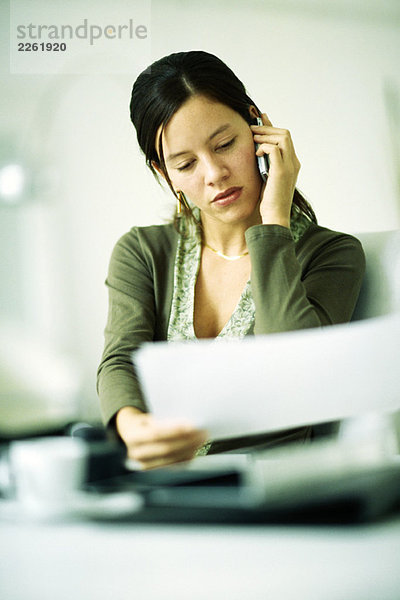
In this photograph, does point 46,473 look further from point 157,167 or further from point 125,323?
point 157,167

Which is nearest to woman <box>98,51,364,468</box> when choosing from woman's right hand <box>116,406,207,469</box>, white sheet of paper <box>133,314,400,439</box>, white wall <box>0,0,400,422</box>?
white wall <box>0,0,400,422</box>

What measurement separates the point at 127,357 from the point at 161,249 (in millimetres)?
213

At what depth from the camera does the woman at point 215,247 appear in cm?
73

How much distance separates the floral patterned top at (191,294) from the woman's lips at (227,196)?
0.38 feet

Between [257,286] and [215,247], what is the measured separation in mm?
269

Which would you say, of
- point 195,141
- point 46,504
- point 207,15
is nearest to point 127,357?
point 195,141

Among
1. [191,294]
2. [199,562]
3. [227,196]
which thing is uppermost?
[227,196]

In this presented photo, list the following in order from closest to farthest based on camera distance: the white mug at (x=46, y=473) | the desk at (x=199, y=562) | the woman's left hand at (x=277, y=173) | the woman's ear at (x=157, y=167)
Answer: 1. the desk at (x=199, y=562)
2. the white mug at (x=46, y=473)
3. the woman's left hand at (x=277, y=173)
4. the woman's ear at (x=157, y=167)

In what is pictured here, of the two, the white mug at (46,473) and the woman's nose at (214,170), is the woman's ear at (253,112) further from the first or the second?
the white mug at (46,473)

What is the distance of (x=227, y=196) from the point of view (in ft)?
2.81

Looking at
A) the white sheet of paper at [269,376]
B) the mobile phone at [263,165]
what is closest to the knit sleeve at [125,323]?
the mobile phone at [263,165]

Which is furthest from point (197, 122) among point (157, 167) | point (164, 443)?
point (164, 443)

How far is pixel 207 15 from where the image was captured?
37.2 inches

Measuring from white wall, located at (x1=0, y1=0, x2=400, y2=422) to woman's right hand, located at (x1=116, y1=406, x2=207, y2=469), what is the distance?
1.87ft
